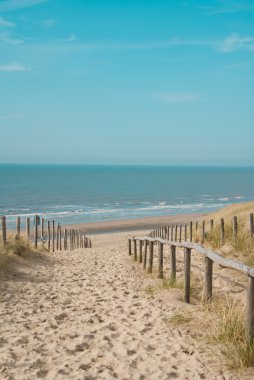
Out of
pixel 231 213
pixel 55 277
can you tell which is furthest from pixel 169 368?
pixel 231 213

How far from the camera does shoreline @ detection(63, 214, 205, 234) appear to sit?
37.8m

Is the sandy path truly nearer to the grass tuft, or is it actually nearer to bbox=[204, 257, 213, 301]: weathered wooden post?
the grass tuft

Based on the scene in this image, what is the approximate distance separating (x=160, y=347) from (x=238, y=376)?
3.84ft

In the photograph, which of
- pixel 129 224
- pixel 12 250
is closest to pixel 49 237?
pixel 12 250

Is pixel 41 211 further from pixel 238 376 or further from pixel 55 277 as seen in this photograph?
pixel 238 376

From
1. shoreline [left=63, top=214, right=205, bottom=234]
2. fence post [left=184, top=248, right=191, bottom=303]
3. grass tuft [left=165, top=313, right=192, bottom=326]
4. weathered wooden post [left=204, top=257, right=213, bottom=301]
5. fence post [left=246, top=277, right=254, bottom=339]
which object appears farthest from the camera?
shoreline [left=63, top=214, right=205, bottom=234]

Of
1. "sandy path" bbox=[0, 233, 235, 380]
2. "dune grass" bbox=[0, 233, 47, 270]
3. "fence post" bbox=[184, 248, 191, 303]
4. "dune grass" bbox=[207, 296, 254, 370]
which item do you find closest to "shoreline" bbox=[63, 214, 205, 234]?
"dune grass" bbox=[0, 233, 47, 270]

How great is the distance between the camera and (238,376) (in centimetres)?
426

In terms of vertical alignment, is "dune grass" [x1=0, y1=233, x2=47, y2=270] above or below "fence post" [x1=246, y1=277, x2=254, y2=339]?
below

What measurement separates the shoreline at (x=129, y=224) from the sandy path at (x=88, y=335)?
27848 millimetres

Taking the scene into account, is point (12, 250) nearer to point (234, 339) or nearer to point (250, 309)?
point (234, 339)

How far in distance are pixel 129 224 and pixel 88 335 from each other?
3501cm

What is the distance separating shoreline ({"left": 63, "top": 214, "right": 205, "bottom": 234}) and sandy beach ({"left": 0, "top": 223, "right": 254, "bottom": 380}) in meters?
27.6

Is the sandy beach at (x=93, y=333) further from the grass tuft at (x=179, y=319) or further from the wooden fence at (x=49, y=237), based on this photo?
the wooden fence at (x=49, y=237)
